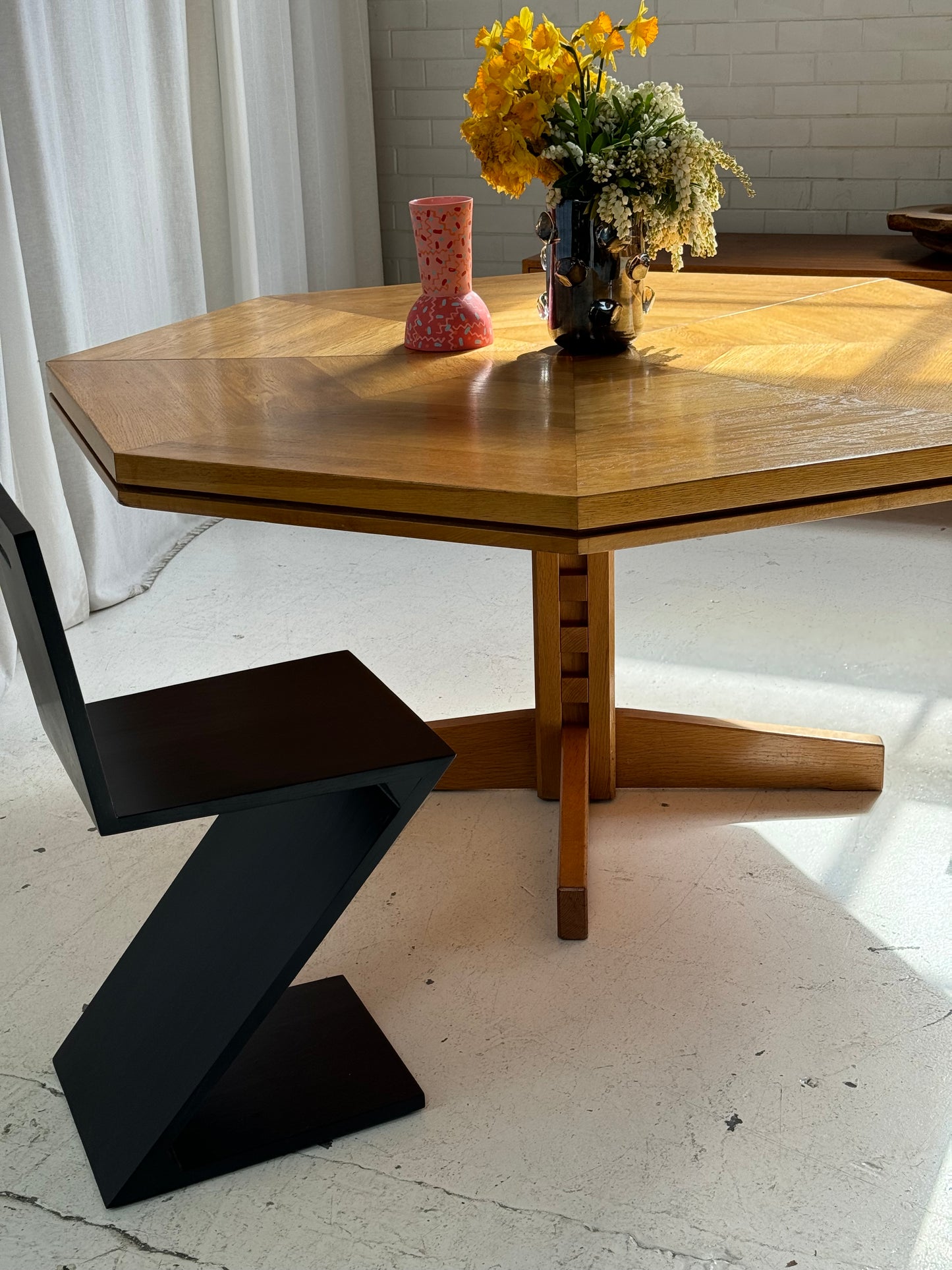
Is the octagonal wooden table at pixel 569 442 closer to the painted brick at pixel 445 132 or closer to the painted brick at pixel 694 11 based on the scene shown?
the painted brick at pixel 694 11

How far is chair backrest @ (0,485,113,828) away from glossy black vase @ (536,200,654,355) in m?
0.84

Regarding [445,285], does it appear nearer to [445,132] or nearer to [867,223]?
[867,223]

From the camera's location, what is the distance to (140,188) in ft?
10.0

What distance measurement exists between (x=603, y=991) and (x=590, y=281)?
36.4 inches

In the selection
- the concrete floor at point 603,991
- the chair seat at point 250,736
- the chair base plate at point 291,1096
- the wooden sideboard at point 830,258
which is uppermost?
the wooden sideboard at point 830,258

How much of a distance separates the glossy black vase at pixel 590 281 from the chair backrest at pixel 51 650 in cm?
84

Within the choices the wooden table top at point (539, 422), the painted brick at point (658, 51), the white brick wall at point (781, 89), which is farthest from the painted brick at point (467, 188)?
the wooden table top at point (539, 422)

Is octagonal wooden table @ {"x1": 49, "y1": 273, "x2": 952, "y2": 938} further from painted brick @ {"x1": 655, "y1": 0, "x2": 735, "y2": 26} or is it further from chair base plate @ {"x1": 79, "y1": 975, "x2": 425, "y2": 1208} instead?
painted brick @ {"x1": 655, "y1": 0, "x2": 735, "y2": 26}

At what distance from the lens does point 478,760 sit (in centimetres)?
216

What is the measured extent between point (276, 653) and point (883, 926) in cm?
135

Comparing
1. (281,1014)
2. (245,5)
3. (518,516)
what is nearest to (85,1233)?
(281,1014)

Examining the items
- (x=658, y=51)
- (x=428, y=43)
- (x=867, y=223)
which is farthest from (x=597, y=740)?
(x=428, y=43)

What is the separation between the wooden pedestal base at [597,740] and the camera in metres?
1.99

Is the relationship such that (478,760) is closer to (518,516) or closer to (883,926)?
(883,926)
